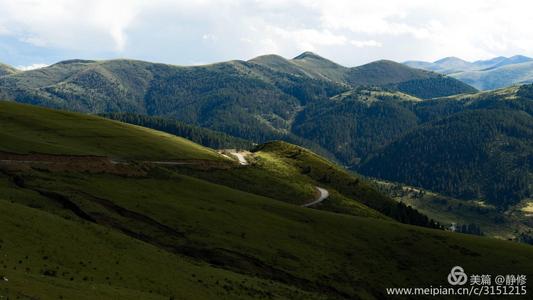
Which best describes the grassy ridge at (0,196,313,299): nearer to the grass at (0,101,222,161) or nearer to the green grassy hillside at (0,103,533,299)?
the green grassy hillside at (0,103,533,299)

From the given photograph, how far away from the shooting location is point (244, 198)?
118 metres

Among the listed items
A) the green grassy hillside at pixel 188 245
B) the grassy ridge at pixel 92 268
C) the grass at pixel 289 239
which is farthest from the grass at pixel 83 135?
the grassy ridge at pixel 92 268

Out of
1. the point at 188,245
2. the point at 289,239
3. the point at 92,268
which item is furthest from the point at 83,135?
the point at 92,268

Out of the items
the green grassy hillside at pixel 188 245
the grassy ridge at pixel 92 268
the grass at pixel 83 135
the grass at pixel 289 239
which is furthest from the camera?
the grass at pixel 83 135

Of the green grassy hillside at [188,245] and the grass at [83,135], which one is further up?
the grass at [83,135]

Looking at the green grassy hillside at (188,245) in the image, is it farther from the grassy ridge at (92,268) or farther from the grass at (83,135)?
the grass at (83,135)

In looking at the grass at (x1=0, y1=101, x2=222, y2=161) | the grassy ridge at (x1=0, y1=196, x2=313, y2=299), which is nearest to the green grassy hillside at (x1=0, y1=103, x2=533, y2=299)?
the grassy ridge at (x1=0, y1=196, x2=313, y2=299)

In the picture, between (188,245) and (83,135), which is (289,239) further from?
(83,135)

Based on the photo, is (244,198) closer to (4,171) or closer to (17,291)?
(4,171)

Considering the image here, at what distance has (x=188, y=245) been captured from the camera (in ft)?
261

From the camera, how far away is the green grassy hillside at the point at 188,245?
2013 inches

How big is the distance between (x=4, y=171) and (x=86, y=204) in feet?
68.3

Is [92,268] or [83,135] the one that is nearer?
[92,268]

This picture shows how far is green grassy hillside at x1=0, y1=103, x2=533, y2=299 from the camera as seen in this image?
51.1 m
